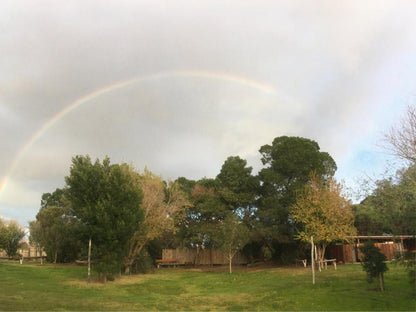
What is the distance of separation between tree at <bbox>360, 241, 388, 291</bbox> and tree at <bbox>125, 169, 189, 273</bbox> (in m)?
15.2

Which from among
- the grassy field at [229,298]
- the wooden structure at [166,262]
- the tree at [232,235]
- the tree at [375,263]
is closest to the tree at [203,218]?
the wooden structure at [166,262]

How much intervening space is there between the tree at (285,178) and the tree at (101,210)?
42.2 ft

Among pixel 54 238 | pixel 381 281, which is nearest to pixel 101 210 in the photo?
pixel 381 281

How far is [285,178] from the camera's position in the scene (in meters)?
30.5

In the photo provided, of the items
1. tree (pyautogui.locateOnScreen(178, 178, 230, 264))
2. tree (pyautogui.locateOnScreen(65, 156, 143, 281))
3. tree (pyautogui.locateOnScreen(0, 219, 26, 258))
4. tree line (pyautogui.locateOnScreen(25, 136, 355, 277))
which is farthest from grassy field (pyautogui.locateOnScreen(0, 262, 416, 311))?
tree (pyautogui.locateOnScreen(0, 219, 26, 258))

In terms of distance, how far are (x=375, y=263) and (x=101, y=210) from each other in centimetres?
1381

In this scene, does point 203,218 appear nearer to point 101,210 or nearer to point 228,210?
point 228,210

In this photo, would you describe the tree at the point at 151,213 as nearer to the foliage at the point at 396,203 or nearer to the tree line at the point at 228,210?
the tree line at the point at 228,210

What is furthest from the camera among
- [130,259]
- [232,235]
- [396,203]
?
[232,235]

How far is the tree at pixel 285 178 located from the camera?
1139 inches

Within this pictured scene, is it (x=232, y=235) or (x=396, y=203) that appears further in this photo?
(x=232, y=235)

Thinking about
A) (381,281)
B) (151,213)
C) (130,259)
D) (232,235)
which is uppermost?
(151,213)

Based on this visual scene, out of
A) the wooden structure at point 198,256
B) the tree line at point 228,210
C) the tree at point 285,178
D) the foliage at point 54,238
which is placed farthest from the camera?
the foliage at point 54,238

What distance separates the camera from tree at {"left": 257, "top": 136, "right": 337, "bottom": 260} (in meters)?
28.9
